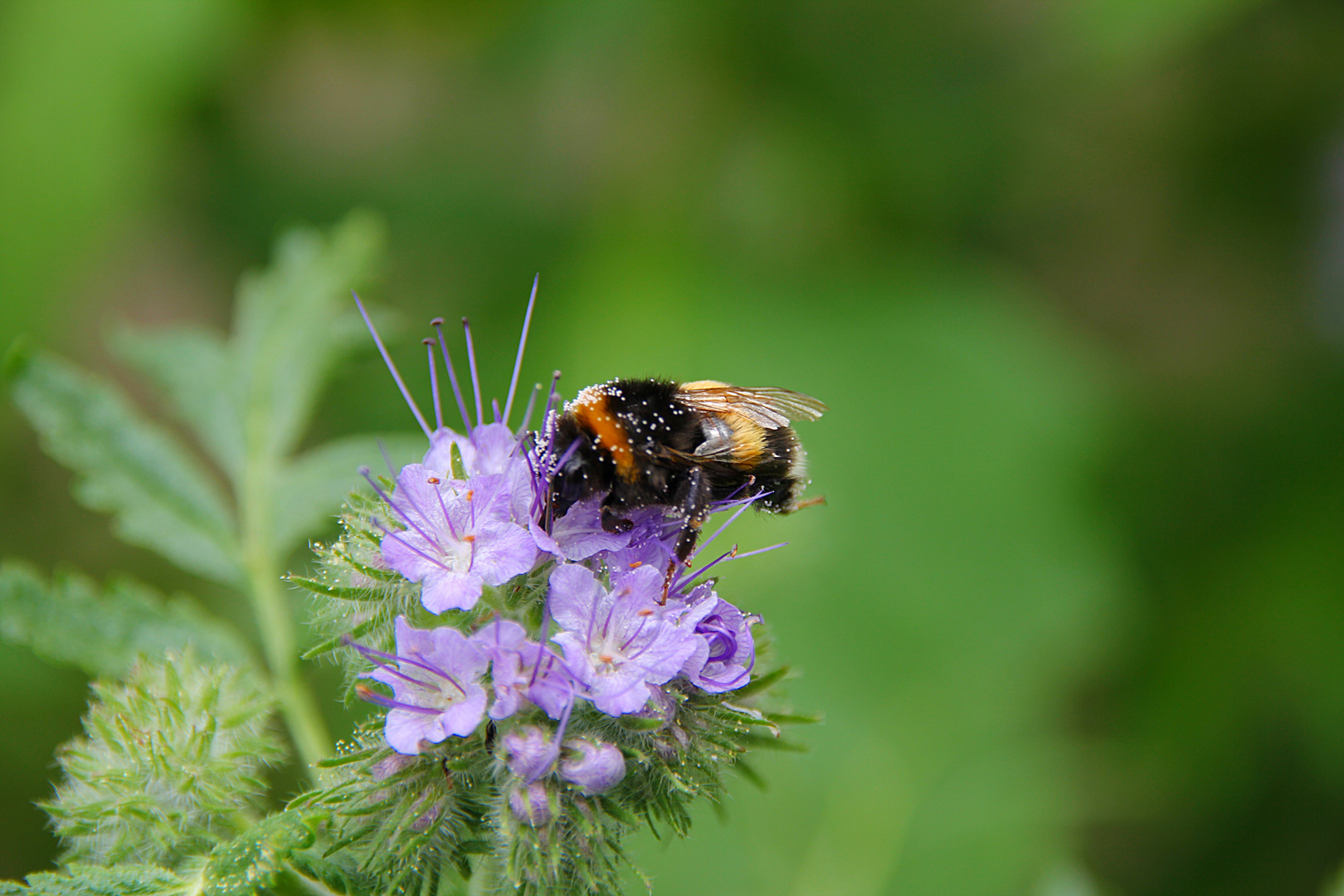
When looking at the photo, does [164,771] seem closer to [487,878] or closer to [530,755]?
[487,878]

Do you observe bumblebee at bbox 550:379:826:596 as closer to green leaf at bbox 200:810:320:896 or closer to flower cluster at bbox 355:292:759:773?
flower cluster at bbox 355:292:759:773

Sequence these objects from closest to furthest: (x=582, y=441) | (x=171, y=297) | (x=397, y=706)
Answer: (x=397, y=706) → (x=582, y=441) → (x=171, y=297)

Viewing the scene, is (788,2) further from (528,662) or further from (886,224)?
(528,662)

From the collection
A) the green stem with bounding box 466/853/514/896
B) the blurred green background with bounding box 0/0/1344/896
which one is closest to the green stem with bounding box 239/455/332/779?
the green stem with bounding box 466/853/514/896

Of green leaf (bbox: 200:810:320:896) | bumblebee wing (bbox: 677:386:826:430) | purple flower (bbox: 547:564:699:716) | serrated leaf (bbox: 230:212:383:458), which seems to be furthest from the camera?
serrated leaf (bbox: 230:212:383:458)

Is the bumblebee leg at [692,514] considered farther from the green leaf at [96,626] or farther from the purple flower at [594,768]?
the green leaf at [96,626]

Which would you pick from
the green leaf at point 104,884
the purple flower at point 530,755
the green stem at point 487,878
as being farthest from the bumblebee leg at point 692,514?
the green leaf at point 104,884

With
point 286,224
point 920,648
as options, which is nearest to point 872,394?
point 920,648
